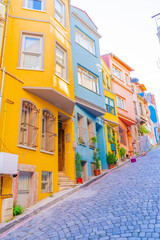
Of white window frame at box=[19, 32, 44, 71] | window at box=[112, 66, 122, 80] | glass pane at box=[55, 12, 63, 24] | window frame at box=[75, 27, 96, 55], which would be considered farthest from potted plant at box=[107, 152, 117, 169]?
window at box=[112, 66, 122, 80]

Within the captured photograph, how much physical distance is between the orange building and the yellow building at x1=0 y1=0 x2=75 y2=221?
10886 mm

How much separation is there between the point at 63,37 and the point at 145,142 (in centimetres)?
1765

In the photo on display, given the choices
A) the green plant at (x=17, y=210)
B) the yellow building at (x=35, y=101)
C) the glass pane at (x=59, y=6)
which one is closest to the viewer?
the green plant at (x=17, y=210)

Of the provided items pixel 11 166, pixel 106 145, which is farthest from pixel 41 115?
pixel 106 145

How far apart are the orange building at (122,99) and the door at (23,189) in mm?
14425

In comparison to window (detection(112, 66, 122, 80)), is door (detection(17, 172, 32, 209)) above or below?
below

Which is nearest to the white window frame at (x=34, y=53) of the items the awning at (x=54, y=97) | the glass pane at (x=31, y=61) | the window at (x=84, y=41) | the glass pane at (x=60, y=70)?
the glass pane at (x=31, y=61)

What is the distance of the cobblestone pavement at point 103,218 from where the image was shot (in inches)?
191

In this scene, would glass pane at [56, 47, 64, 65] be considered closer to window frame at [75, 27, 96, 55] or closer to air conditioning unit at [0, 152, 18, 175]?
window frame at [75, 27, 96, 55]

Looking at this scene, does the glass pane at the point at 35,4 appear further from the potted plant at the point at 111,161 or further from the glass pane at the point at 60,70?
the potted plant at the point at 111,161

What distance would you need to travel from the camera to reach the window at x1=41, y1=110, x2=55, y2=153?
9746 mm

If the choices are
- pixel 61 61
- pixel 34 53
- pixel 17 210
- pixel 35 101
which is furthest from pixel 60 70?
pixel 17 210

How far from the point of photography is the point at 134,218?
5418 mm

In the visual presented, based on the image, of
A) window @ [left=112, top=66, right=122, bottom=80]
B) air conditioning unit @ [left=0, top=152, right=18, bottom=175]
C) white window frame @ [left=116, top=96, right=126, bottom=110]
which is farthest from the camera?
window @ [left=112, top=66, right=122, bottom=80]
